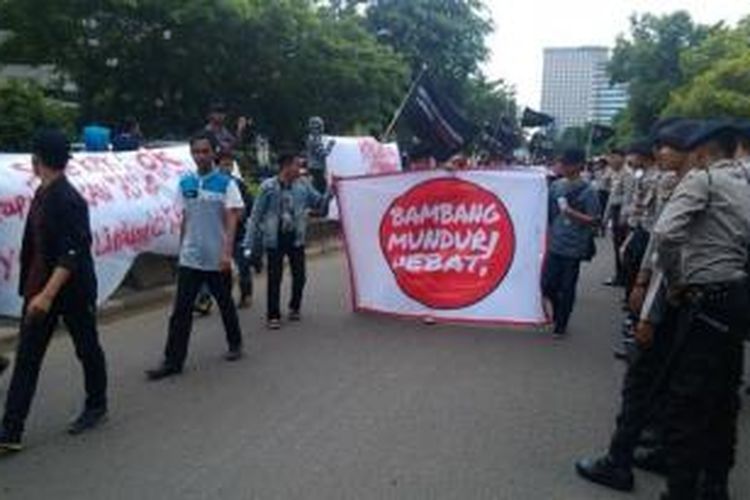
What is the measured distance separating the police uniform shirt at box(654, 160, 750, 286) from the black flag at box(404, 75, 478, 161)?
31.3 feet

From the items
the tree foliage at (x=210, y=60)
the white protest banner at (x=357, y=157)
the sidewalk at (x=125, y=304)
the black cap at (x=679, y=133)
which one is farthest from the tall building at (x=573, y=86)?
the black cap at (x=679, y=133)

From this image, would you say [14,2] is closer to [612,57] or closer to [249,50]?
[249,50]

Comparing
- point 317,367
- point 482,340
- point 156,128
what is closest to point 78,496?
point 317,367

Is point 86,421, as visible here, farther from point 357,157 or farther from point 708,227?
point 357,157

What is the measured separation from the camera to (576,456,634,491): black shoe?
627 cm

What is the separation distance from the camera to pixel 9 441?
6648 millimetres

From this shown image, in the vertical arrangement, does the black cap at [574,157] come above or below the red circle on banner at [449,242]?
above

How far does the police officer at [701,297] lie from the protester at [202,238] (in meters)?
4.04

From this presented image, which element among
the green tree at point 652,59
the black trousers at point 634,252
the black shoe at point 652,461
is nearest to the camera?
the black shoe at point 652,461

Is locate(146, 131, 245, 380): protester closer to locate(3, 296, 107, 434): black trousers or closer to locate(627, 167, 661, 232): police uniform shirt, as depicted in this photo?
locate(3, 296, 107, 434): black trousers

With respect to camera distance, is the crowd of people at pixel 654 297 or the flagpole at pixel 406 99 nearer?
the crowd of people at pixel 654 297

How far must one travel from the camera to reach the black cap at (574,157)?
35.8 ft

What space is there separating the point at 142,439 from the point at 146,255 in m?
6.24

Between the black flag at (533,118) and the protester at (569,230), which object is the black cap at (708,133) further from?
the black flag at (533,118)
